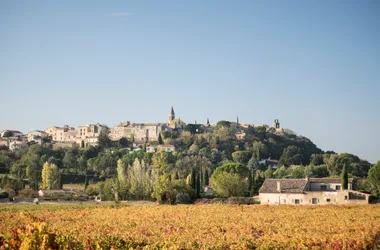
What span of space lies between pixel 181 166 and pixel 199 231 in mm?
74715

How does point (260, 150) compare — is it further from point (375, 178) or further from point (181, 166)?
point (375, 178)

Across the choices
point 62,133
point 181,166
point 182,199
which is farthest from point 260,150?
point 182,199

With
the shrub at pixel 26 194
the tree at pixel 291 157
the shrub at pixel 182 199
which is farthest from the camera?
the tree at pixel 291 157

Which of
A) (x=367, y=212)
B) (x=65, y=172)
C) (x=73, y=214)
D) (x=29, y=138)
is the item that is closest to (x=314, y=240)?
(x=367, y=212)

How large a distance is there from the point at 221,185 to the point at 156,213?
2561 cm

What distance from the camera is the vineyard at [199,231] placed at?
42.7ft

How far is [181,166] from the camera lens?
96.7 m

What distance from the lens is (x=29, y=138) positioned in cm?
14175

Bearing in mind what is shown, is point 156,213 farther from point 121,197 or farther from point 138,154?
point 138,154

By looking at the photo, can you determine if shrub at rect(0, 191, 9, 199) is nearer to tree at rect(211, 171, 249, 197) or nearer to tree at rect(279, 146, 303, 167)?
tree at rect(211, 171, 249, 197)

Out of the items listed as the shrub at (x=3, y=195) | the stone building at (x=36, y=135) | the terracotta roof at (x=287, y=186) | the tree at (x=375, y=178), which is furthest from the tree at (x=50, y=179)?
the stone building at (x=36, y=135)

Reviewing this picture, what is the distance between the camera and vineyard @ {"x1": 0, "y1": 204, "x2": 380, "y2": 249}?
13.0m

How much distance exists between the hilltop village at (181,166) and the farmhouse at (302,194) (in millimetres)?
90

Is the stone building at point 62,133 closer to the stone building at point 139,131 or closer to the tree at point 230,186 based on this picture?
the stone building at point 139,131
